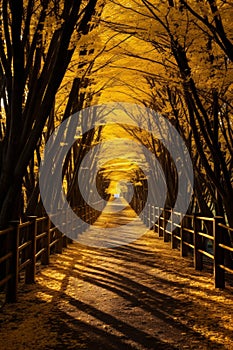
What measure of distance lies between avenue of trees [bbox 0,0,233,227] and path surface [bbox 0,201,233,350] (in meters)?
1.59

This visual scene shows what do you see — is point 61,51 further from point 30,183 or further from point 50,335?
point 30,183

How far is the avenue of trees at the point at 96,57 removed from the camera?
5258 millimetres

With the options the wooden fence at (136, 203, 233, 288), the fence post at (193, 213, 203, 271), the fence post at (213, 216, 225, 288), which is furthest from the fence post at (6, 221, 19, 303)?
the fence post at (193, 213, 203, 271)

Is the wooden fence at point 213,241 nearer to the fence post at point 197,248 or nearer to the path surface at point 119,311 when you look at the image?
the fence post at point 197,248

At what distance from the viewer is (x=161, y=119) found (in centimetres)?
1340

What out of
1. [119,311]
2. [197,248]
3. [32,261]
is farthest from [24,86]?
[197,248]

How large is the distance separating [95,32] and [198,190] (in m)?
5.49

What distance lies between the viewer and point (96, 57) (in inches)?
324

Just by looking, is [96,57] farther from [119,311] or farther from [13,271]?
[119,311]

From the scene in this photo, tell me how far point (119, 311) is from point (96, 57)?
543 centimetres

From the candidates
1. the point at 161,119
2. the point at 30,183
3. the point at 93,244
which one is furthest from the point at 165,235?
the point at 30,183

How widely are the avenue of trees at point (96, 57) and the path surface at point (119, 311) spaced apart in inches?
62.6

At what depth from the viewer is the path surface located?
4.38 m

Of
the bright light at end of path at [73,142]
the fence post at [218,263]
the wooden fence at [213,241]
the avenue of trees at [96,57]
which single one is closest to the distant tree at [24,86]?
the avenue of trees at [96,57]
